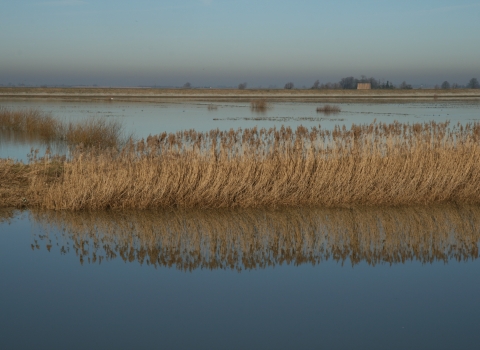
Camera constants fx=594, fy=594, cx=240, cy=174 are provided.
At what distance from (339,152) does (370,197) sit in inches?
41.5

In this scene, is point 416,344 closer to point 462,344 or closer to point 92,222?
point 462,344

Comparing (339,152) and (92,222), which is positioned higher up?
(339,152)

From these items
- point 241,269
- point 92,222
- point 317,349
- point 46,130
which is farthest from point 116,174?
point 46,130

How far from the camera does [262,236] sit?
328 inches

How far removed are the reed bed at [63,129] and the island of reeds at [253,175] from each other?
481cm

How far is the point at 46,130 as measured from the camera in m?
20.0

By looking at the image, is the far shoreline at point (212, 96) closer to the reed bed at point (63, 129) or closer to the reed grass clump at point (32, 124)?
the reed grass clump at point (32, 124)

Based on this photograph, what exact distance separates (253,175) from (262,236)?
1818 mm

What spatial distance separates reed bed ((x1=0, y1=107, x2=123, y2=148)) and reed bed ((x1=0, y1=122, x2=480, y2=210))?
16.0ft

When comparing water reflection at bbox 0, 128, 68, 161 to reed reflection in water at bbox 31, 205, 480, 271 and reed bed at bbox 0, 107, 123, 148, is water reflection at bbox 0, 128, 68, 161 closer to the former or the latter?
reed bed at bbox 0, 107, 123, 148

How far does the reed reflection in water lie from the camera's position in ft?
24.6

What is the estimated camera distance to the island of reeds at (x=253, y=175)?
948cm

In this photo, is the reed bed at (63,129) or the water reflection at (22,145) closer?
the water reflection at (22,145)

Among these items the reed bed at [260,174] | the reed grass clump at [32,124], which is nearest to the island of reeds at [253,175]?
the reed bed at [260,174]
